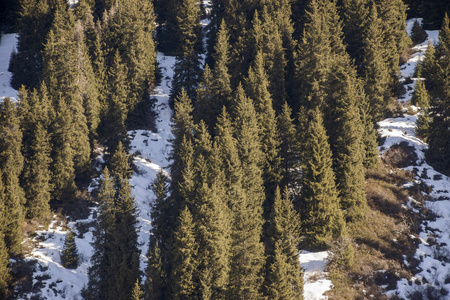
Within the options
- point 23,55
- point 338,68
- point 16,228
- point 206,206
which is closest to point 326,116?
point 338,68

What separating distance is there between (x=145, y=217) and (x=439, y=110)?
33.4m

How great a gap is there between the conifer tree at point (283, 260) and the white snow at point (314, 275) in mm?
1353

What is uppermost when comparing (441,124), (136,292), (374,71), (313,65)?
(374,71)

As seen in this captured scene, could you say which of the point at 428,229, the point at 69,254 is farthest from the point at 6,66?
the point at 428,229

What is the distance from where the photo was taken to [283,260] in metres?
30.1

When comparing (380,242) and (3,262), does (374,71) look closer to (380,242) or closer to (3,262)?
(380,242)

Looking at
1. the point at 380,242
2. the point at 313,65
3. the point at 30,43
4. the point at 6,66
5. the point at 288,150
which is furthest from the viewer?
the point at 6,66

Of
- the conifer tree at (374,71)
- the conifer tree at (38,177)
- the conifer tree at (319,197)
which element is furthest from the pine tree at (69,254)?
the conifer tree at (374,71)

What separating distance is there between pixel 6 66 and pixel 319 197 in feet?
157

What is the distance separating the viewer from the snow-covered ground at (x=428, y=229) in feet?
108

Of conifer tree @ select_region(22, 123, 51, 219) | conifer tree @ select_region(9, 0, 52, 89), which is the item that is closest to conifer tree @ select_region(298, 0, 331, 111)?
conifer tree @ select_region(22, 123, 51, 219)

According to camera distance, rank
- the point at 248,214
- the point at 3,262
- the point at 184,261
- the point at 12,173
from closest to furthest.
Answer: the point at 184,261 → the point at 3,262 → the point at 248,214 → the point at 12,173

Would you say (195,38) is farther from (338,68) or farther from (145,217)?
(145,217)

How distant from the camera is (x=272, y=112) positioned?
40281 mm
